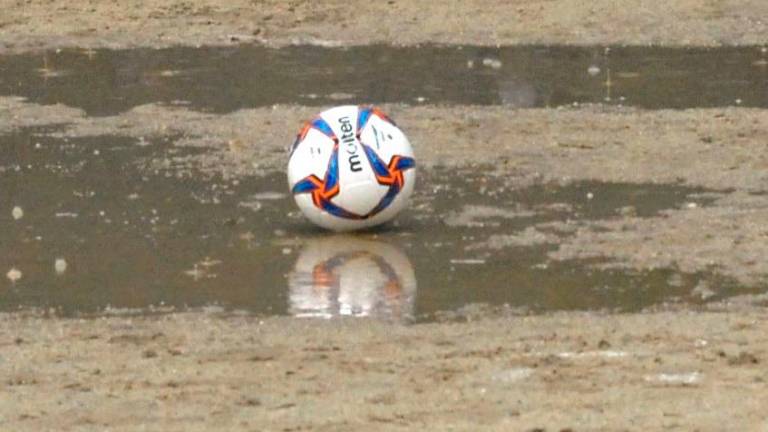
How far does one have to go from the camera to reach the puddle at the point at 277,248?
10078 mm

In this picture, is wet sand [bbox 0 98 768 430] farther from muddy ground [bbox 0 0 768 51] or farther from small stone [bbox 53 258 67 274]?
muddy ground [bbox 0 0 768 51]

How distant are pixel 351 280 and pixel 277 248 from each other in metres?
0.83

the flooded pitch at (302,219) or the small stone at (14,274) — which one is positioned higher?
the flooded pitch at (302,219)

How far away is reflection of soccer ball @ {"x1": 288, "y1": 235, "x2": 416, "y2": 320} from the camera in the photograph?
988 centimetres

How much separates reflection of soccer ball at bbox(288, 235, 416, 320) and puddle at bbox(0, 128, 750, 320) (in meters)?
0.01

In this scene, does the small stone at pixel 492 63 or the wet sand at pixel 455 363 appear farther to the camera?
the small stone at pixel 492 63

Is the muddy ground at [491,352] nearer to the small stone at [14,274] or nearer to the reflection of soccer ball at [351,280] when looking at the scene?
the reflection of soccer ball at [351,280]

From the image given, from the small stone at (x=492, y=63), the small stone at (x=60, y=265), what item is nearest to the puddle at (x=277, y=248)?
the small stone at (x=60, y=265)

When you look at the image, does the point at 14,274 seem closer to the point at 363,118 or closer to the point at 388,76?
the point at 363,118

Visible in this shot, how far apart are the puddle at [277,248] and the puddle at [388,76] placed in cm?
279

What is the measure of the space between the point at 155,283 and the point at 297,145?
1.45 meters

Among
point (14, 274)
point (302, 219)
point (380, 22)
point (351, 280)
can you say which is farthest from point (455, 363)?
point (380, 22)

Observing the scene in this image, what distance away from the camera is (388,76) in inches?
686

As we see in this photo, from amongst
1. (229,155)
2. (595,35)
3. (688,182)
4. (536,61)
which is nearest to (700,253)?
(688,182)
